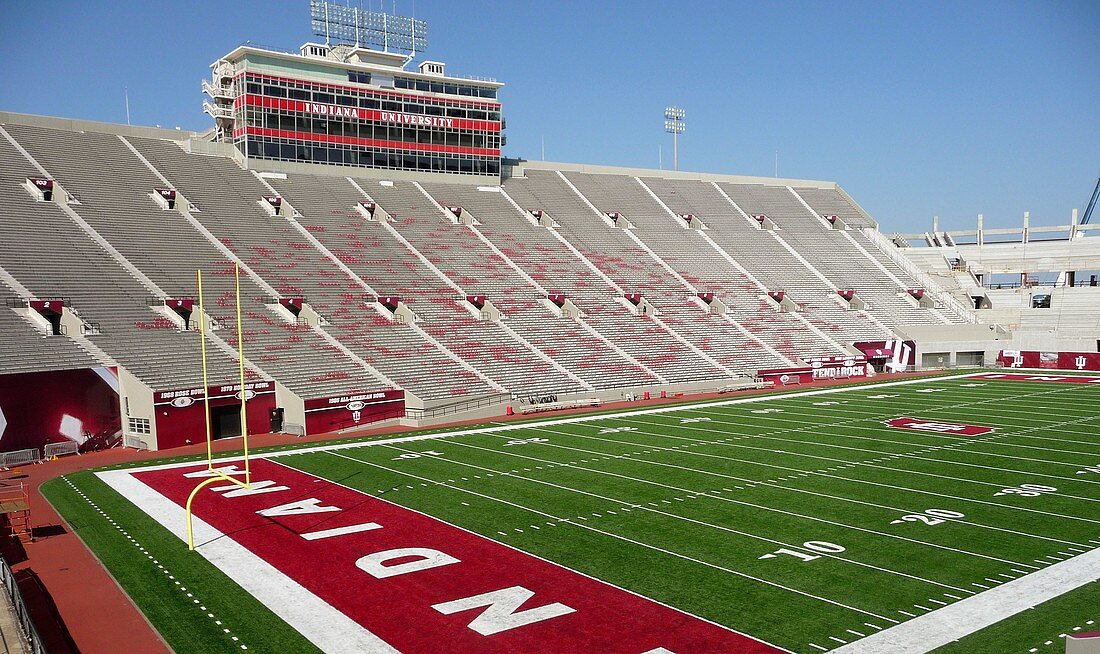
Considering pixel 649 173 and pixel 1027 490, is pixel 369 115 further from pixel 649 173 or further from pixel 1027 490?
→ pixel 1027 490

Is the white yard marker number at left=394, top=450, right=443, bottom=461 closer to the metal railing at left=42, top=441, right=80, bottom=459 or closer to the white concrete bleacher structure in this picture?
the white concrete bleacher structure

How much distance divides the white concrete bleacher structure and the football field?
8.31m

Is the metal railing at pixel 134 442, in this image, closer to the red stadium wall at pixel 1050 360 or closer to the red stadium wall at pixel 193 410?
the red stadium wall at pixel 193 410

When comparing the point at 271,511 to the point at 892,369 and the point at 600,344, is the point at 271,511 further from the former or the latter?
the point at 892,369

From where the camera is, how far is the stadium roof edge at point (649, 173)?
2324 inches

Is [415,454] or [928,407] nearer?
[415,454]

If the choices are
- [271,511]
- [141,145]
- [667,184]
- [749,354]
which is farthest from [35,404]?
[667,184]

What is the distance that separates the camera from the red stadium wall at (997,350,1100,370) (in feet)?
149

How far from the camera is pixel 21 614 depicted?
10.8 m

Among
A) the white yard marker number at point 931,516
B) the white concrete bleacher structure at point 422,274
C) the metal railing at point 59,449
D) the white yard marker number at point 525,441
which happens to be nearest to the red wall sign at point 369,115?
the white concrete bleacher structure at point 422,274

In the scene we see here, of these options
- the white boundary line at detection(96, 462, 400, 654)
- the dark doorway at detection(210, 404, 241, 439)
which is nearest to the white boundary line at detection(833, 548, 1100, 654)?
the white boundary line at detection(96, 462, 400, 654)

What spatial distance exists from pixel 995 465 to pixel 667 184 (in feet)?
145

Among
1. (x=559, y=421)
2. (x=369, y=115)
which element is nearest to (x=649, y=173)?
(x=369, y=115)

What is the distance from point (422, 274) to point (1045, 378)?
104 feet
